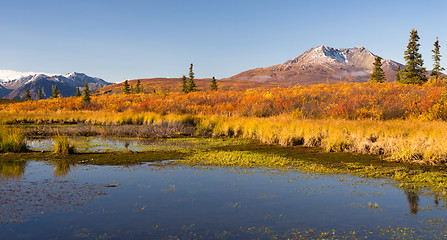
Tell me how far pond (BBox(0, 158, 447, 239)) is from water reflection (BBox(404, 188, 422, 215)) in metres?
0.02

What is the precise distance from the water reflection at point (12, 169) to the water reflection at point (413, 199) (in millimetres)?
9917

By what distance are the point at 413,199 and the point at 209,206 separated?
15.2ft

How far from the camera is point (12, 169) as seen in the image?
433 inches

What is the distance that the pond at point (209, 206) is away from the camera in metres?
5.96

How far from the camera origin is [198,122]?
2562 cm

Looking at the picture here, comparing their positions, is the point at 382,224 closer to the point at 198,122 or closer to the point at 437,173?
the point at 437,173

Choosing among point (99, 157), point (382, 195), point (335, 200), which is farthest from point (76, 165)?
point (382, 195)

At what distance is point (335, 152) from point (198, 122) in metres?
12.7

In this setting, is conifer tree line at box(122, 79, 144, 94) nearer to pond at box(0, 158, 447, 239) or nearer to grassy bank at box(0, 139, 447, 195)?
grassy bank at box(0, 139, 447, 195)

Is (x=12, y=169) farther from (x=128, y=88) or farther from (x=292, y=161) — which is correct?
(x=128, y=88)

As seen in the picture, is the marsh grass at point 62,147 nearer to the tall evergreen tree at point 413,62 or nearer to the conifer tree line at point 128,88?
the tall evergreen tree at point 413,62

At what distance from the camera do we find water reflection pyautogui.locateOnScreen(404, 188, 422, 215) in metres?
7.18

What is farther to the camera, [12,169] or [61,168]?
[61,168]

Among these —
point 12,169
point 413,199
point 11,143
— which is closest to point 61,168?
point 12,169
